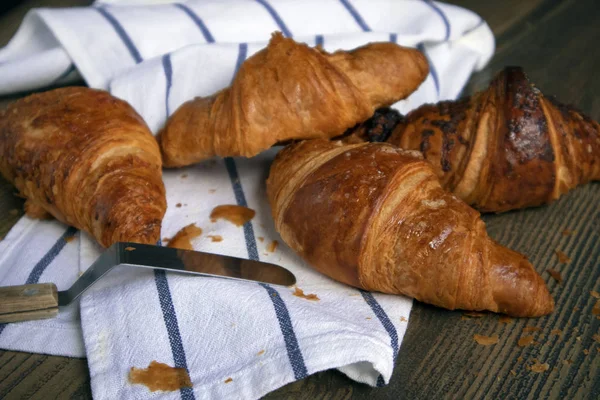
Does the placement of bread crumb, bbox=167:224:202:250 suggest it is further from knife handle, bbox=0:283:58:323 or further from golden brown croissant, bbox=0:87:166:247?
knife handle, bbox=0:283:58:323

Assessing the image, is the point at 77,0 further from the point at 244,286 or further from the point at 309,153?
the point at 244,286

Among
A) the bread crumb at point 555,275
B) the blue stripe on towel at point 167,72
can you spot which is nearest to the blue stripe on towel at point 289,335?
the bread crumb at point 555,275

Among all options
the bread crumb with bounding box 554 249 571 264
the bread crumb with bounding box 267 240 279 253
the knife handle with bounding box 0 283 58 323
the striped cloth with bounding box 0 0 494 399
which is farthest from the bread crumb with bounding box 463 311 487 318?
the knife handle with bounding box 0 283 58 323

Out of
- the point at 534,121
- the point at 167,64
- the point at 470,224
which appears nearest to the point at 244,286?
the point at 470,224

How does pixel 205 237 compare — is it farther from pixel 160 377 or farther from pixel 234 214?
pixel 160 377

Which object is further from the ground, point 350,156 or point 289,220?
point 350,156

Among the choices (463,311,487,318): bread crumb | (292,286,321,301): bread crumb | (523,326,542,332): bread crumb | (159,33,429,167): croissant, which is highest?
(159,33,429,167): croissant
